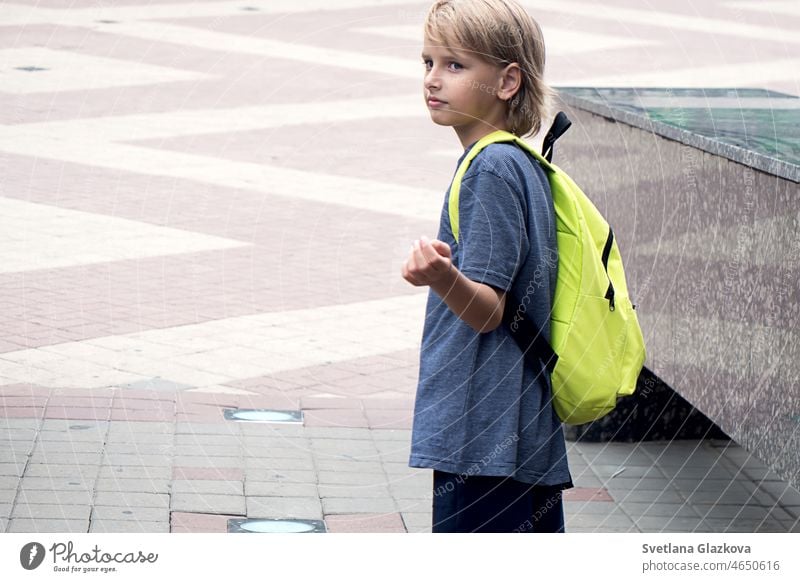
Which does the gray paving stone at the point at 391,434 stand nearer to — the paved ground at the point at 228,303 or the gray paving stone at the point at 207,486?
the paved ground at the point at 228,303

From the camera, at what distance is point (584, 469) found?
16.6 feet

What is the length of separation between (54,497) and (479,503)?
6.75 ft

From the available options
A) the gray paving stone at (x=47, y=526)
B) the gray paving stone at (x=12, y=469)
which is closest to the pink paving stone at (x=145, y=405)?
the gray paving stone at (x=12, y=469)

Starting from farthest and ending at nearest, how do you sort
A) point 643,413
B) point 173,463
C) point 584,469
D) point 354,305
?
point 354,305
point 643,413
point 584,469
point 173,463

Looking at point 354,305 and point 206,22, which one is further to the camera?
point 206,22

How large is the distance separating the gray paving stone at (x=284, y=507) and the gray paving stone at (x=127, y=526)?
0.30 metres

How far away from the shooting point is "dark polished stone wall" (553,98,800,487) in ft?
11.6

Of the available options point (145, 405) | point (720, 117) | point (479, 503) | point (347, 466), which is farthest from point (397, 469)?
point (479, 503)

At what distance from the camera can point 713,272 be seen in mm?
4035

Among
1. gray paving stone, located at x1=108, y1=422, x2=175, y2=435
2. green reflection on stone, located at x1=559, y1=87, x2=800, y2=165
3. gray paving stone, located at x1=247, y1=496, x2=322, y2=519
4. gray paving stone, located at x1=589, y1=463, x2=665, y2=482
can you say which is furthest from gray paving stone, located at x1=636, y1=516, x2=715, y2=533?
gray paving stone, located at x1=108, y1=422, x2=175, y2=435
